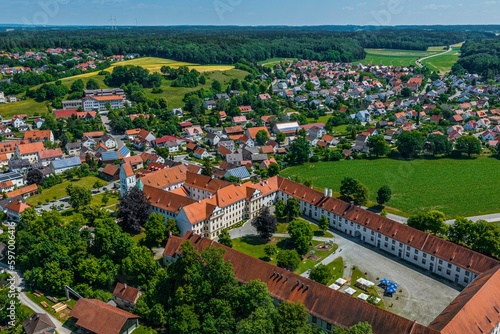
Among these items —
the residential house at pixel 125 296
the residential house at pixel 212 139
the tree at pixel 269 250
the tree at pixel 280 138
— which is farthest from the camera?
the tree at pixel 280 138

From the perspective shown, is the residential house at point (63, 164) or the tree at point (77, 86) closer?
the residential house at point (63, 164)

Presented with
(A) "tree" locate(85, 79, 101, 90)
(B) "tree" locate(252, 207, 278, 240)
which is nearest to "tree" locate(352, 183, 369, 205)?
(B) "tree" locate(252, 207, 278, 240)

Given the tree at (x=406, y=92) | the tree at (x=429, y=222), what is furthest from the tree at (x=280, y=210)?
the tree at (x=406, y=92)

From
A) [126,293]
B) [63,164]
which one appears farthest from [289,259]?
[63,164]

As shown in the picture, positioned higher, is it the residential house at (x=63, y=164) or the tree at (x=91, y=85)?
the tree at (x=91, y=85)

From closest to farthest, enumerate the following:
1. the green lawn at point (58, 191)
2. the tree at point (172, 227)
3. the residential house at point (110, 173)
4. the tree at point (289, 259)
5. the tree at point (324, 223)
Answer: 1. the tree at point (289, 259)
2. the tree at point (172, 227)
3. the tree at point (324, 223)
4. the green lawn at point (58, 191)
5. the residential house at point (110, 173)

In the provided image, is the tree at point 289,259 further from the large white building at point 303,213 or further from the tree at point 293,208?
the tree at point 293,208

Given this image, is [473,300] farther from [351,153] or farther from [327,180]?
[351,153]

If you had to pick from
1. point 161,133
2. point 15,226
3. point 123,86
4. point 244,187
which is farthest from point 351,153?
point 123,86
